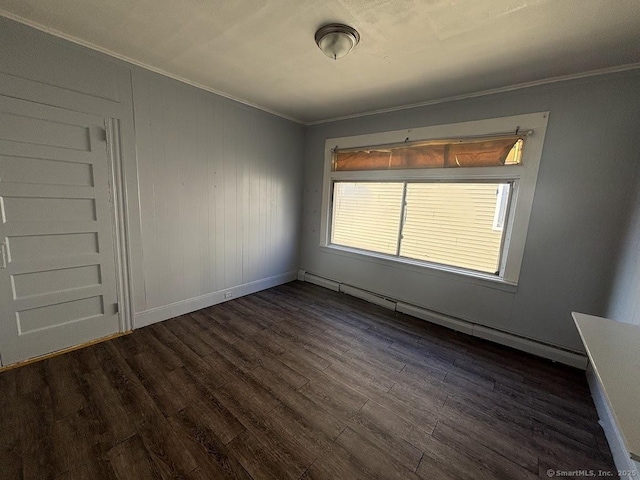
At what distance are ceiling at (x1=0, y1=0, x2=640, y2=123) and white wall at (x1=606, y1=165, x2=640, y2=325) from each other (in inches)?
44.9

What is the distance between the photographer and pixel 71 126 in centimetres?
203

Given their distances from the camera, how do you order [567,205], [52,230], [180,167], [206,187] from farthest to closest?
[206,187] → [180,167] → [567,205] → [52,230]

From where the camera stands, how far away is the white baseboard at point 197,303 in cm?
262

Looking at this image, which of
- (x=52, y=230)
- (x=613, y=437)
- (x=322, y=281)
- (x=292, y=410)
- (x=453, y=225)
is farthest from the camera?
(x=322, y=281)

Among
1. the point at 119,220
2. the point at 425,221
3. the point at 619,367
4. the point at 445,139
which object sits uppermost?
the point at 445,139

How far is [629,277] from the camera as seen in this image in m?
1.77

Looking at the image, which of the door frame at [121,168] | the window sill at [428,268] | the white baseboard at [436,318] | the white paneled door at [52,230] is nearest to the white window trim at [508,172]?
the window sill at [428,268]

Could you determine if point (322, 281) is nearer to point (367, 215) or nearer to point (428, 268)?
point (367, 215)

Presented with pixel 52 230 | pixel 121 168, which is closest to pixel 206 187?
pixel 121 168

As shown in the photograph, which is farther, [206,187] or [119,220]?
[206,187]

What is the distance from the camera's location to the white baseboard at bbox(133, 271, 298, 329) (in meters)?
2.62

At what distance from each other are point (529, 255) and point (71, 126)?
4196mm

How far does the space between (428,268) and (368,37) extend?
2351mm

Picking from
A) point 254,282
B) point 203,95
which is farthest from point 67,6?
point 254,282
